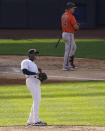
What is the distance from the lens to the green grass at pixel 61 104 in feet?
39.9

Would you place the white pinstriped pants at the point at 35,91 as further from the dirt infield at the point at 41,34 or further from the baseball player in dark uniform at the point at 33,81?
the dirt infield at the point at 41,34

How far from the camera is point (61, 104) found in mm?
13852

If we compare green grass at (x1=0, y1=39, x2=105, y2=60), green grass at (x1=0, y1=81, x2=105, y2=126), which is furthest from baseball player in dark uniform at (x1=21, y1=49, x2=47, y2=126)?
green grass at (x1=0, y1=39, x2=105, y2=60)

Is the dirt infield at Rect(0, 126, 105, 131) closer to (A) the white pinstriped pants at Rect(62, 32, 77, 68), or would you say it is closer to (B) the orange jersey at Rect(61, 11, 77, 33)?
(B) the orange jersey at Rect(61, 11, 77, 33)

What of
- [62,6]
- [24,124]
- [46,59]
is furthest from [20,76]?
[62,6]

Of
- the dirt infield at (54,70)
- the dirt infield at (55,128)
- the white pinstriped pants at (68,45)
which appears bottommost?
the dirt infield at (54,70)

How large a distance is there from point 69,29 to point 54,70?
6.02 ft

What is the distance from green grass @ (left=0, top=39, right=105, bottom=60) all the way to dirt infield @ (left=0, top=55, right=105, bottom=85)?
1270 millimetres

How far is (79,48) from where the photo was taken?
85.5 feet

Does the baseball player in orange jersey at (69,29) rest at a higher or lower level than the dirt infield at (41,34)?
higher

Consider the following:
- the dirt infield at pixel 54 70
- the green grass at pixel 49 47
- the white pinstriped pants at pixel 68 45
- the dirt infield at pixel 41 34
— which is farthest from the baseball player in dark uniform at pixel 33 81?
the dirt infield at pixel 41 34

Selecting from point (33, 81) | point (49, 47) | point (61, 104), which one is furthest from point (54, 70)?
point (33, 81)

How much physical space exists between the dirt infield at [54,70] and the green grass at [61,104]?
104cm

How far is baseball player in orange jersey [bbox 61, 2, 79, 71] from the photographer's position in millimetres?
18219
